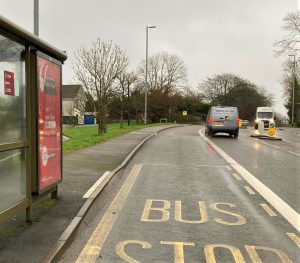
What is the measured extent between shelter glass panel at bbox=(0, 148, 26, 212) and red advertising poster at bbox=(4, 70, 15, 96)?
71 centimetres

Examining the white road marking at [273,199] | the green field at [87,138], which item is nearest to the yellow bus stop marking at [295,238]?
the white road marking at [273,199]

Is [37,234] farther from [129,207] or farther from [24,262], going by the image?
[129,207]

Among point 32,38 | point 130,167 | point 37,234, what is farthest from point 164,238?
point 130,167

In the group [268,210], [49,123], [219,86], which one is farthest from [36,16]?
[219,86]

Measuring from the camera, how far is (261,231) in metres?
5.96

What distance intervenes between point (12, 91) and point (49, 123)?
1249mm

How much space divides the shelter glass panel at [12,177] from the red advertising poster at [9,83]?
0.71 metres

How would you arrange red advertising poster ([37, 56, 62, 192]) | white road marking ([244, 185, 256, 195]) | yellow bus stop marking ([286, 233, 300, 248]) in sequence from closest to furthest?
yellow bus stop marking ([286, 233, 300, 248]) → red advertising poster ([37, 56, 62, 192]) → white road marking ([244, 185, 256, 195])

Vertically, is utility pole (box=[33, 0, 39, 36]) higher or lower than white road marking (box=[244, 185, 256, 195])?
higher

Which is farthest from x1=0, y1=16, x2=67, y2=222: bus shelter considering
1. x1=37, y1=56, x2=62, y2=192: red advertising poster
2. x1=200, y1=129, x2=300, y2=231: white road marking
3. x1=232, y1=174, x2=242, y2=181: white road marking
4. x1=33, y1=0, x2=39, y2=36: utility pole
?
x1=33, y1=0, x2=39, y2=36: utility pole

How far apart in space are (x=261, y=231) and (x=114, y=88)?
27.2m

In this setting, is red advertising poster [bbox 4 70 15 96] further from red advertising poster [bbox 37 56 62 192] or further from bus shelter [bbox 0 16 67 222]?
red advertising poster [bbox 37 56 62 192]

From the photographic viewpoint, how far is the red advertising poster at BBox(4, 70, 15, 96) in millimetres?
4965

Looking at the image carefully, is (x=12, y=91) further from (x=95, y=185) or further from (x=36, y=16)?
(x=36, y=16)
